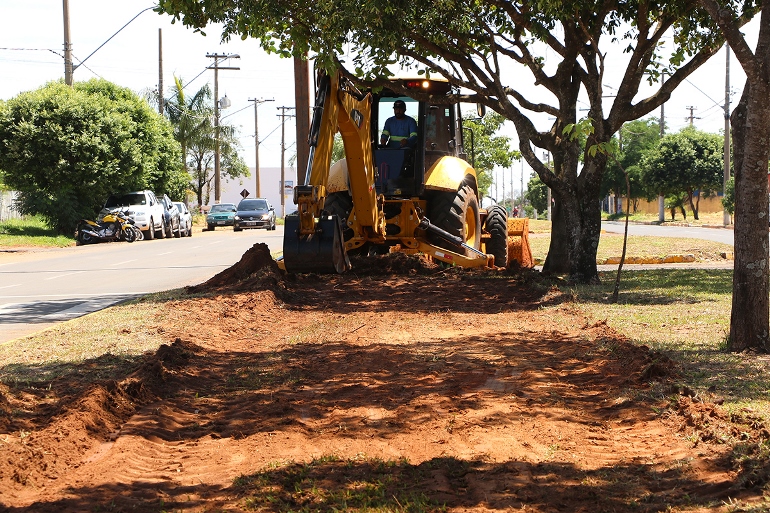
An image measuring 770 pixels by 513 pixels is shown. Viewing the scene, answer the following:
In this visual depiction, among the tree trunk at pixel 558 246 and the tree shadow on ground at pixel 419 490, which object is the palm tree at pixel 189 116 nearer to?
the tree trunk at pixel 558 246

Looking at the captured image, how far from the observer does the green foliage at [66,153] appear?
3759cm

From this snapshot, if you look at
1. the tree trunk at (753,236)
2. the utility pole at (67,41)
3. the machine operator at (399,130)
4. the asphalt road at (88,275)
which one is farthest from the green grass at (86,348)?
the utility pole at (67,41)

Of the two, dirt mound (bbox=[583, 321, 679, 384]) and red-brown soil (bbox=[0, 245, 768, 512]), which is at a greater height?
dirt mound (bbox=[583, 321, 679, 384])

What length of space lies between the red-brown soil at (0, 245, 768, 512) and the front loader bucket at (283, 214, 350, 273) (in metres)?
0.96

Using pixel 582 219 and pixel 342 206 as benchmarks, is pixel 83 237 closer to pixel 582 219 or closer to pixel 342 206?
pixel 342 206

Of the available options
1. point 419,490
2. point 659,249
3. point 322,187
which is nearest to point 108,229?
point 659,249

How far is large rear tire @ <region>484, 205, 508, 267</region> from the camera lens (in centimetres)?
1966

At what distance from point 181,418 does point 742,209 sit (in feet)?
18.5

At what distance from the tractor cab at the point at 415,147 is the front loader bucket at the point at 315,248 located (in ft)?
16.1

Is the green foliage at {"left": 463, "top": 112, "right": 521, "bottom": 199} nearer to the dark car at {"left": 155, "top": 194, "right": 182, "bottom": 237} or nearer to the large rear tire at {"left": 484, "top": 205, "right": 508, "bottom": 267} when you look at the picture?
the dark car at {"left": 155, "top": 194, "right": 182, "bottom": 237}

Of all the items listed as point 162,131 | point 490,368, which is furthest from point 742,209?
point 162,131

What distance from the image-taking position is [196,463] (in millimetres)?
5977

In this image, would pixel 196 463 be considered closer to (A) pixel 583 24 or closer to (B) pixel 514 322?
(B) pixel 514 322

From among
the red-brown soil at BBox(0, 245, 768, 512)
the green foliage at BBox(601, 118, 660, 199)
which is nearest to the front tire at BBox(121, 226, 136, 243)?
the red-brown soil at BBox(0, 245, 768, 512)
